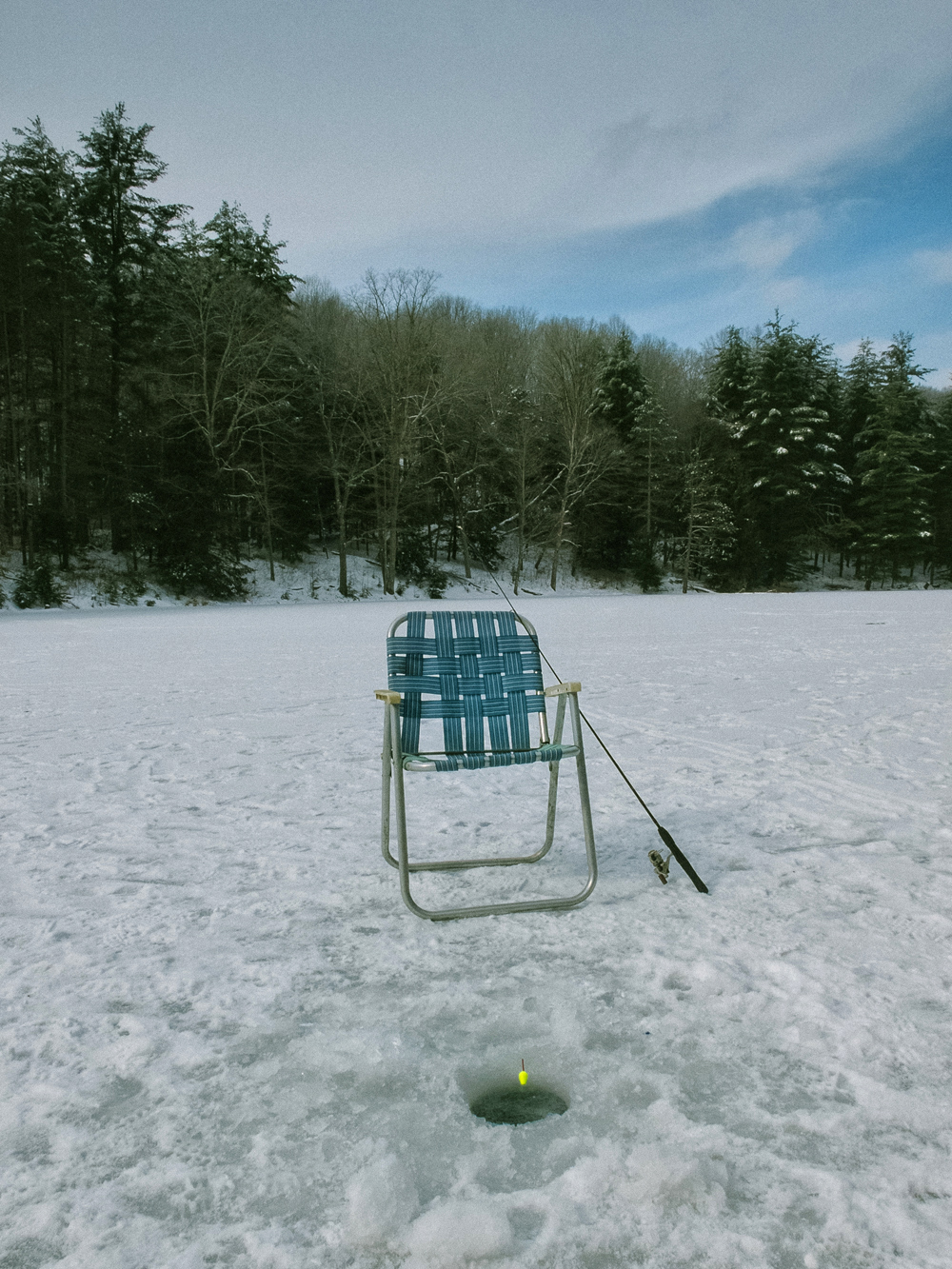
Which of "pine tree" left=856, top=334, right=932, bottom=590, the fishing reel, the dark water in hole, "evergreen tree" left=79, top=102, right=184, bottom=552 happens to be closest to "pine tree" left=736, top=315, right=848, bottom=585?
"pine tree" left=856, top=334, right=932, bottom=590

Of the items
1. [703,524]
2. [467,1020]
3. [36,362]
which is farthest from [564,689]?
[703,524]

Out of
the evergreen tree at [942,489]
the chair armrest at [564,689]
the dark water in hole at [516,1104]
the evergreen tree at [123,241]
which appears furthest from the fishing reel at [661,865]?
the evergreen tree at [942,489]

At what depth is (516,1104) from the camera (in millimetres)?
1807

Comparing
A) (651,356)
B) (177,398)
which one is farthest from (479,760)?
(651,356)

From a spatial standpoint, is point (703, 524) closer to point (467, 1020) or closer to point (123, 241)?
point (123, 241)

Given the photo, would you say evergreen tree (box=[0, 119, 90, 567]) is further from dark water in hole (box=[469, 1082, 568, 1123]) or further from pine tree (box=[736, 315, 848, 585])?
pine tree (box=[736, 315, 848, 585])

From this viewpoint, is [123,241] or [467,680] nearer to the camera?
[467,680]

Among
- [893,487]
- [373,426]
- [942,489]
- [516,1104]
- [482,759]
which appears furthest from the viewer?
[942,489]

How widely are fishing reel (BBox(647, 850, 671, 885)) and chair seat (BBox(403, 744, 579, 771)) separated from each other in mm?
605

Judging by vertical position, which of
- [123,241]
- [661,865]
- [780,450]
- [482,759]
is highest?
[123,241]

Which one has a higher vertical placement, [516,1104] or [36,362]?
[36,362]

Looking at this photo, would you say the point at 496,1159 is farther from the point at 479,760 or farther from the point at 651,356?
the point at 651,356

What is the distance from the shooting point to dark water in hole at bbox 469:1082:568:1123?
1757 mm

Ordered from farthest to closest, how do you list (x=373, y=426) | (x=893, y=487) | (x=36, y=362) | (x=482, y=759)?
(x=893, y=487), (x=373, y=426), (x=36, y=362), (x=482, y=759)
